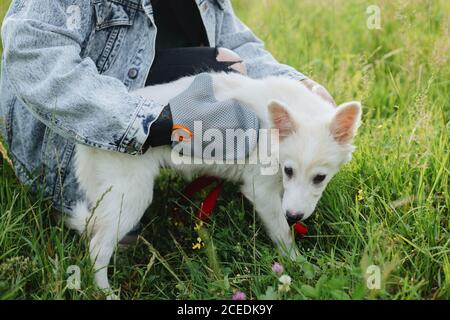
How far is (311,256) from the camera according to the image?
2.50m

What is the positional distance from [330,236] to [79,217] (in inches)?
43.4

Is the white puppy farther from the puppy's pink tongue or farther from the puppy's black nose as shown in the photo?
the puppy's pink tongue

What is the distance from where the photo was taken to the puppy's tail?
2.55 metres

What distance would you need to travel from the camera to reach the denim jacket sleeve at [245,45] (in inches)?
123

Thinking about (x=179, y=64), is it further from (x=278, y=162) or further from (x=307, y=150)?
(x=307, y=150)

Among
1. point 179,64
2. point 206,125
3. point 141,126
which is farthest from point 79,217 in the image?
point 179,64

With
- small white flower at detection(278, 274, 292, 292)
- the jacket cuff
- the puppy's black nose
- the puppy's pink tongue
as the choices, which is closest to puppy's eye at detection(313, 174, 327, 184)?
the puppy's black nose

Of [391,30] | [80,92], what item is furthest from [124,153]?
[391,30]

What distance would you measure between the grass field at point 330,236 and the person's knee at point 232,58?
2.10 feet

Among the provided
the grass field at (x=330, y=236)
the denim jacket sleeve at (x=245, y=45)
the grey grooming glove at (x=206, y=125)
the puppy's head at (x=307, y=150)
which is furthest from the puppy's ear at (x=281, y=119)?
the denim jacket sleeve at (x=245, y=45)

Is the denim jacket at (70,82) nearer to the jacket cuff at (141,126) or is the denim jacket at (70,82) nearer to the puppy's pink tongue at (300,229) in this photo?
→ the jacket cuff at (141,126)

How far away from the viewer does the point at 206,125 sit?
2.42 m

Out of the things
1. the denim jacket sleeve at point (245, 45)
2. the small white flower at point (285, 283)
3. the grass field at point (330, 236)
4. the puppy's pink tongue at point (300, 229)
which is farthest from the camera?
the denim jacket sleeve at point (245, 45)

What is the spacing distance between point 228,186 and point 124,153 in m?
0.85
